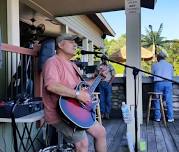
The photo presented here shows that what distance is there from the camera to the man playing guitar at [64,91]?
8.08 ft

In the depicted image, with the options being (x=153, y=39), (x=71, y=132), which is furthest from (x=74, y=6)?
(x=153, y=39)

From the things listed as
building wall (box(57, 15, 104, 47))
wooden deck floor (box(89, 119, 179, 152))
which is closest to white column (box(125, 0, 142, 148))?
wooden deck floor (box(89, 119, 179, 152))

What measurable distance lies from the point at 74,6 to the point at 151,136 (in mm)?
2863

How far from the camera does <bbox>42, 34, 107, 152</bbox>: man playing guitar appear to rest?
2463 millimetres

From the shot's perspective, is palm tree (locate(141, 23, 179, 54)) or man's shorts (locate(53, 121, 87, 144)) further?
palm tree (locate(141, 23, 179, 54))

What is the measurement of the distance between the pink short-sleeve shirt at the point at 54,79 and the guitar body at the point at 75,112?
9 centimetres

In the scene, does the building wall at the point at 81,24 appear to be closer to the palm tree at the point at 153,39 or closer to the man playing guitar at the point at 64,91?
the man playing guitar at the point at 64,91

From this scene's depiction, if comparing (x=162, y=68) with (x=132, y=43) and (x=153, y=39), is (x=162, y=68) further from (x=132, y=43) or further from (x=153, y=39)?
(x=153, y=39)

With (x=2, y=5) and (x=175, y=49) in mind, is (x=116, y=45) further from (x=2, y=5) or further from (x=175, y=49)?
(x=2, y=5)

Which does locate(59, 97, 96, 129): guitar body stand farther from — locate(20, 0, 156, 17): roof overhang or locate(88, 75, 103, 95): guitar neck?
locate(20, 0, 156, 17): roof overhang

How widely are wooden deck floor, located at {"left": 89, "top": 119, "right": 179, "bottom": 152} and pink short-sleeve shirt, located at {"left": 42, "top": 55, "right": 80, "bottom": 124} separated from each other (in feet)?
5.30

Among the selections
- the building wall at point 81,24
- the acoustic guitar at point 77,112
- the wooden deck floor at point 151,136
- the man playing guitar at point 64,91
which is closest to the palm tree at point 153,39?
the building wall at point 81,24

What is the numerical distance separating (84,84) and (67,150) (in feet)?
2.23

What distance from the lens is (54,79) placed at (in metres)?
2.48
